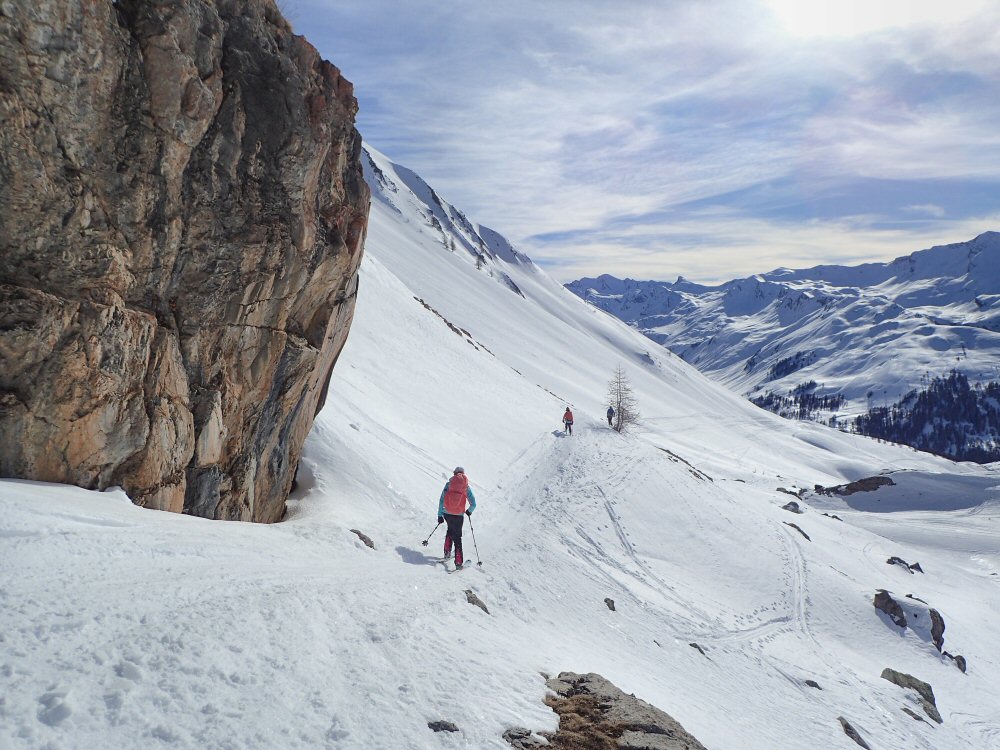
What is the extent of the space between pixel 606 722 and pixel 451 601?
15.1 feet

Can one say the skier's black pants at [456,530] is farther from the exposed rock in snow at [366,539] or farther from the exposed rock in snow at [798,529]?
the exposed rock in snow at [798,529]

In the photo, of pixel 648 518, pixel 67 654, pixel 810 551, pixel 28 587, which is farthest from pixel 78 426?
pixel 810 551

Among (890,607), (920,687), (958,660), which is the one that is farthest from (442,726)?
(958,660)

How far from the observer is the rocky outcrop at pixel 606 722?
8805 mm

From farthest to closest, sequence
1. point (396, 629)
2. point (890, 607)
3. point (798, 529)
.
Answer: point (798, 529), point (890, 607), point (396, 629)

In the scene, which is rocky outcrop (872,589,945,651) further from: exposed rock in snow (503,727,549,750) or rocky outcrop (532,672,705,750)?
exposed rock in snow (503,727,549,750)

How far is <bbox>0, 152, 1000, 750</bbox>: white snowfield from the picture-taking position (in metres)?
7.35

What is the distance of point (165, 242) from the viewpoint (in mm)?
13305

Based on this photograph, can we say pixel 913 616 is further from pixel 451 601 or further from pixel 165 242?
pixel 165 242

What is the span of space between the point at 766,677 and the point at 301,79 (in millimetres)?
22549

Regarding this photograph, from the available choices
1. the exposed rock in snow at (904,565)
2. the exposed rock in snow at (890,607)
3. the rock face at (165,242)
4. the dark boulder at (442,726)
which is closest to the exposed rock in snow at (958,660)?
the exposed rock in snow at (890,607)

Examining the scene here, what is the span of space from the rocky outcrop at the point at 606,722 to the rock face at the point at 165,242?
9678 mm

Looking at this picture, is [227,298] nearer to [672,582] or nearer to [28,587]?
[28,587]

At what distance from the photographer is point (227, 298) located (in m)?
15.0
